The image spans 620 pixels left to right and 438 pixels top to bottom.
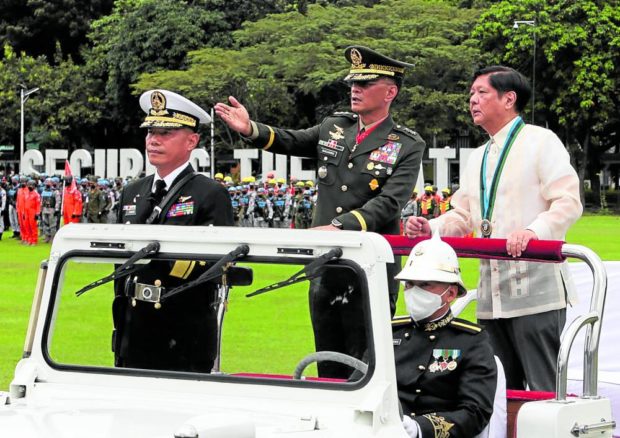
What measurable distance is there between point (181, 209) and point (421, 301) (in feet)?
4.39

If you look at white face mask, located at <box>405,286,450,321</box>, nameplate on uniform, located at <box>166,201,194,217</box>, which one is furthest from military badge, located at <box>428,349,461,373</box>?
nameplate on uniform, located at <box>166,201,194,217</box>

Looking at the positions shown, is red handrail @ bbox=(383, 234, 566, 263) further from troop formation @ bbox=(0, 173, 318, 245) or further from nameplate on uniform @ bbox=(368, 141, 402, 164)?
troop formation @ bbox=(0, 173, 318, 245)

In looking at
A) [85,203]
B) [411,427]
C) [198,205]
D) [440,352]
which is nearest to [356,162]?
[198,205]

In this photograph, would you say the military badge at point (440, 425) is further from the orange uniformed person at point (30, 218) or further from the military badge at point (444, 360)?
the orange uniformed person at point (30, 218)

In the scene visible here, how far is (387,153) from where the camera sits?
20.3 feet

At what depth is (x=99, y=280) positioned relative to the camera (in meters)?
5.02

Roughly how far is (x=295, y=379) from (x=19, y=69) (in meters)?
60.7

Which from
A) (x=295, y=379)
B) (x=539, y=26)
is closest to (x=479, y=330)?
(x=295, y=379)

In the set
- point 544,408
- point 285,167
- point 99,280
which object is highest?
point 99,280

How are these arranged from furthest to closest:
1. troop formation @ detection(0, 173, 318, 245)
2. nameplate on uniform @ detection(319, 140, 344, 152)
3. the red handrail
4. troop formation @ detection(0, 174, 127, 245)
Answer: troop formation @ detection(0, 173, 318, 245) → troop formation @ detection(0, 174, 127, 245) → nameplate on uniform @ detection(319, 140, 344, 152) → the red handrail

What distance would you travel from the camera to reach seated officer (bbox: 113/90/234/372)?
4875mm

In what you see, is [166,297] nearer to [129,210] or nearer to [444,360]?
[444,360]

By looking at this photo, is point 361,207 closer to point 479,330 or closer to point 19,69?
point 479,330

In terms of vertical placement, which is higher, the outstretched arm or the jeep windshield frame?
the outstretched arm
